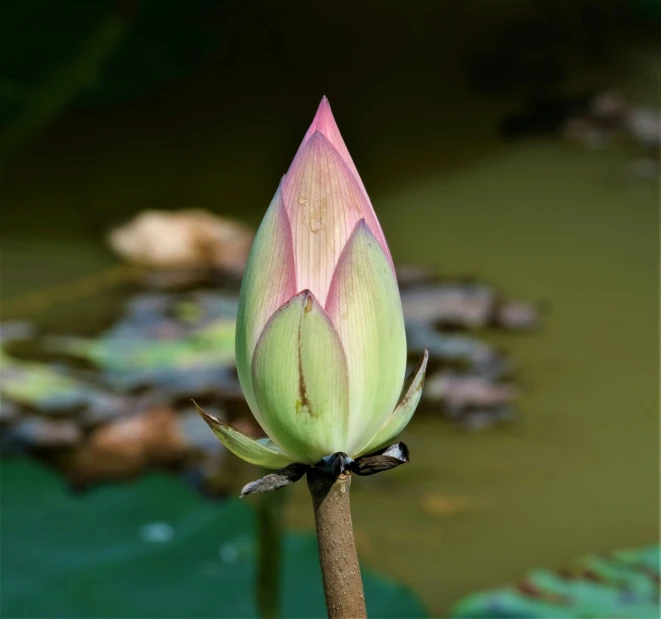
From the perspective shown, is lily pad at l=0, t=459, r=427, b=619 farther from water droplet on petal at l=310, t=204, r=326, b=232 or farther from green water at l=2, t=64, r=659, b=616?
water droplet on petal at l=310, t=204, r=326, b=232

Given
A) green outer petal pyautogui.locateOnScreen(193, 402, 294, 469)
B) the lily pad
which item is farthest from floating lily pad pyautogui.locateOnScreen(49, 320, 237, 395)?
green outer petal pyautogui.locateOnScreen(193, 402, 294, 469)

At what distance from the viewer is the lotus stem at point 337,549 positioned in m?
0.21

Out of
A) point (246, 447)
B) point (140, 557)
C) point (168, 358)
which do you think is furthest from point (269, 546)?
point (168, 358)

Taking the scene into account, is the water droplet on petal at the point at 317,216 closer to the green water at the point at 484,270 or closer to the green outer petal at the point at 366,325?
the green outer petal at the point at 366,325

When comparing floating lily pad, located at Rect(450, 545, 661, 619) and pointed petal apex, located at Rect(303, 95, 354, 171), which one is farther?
floating lily pad, located at Rect(450, 545, 661, 619)

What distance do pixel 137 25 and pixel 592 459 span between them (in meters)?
2.06

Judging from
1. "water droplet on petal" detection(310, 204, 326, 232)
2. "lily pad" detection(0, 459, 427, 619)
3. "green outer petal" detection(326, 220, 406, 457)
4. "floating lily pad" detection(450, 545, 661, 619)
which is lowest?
"green outer petal" detection(326, 220, 406, 457)

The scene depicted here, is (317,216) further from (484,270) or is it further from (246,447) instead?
(484,270)

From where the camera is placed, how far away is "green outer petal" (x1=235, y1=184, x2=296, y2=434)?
228mm

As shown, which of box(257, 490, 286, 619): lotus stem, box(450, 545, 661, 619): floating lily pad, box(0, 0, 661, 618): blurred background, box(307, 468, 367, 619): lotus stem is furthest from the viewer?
box(0, 0, 661, 618): blurred background

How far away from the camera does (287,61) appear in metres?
2.55

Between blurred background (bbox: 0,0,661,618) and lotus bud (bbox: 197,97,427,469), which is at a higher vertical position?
blurred background (bbox: 0,0,661,618)

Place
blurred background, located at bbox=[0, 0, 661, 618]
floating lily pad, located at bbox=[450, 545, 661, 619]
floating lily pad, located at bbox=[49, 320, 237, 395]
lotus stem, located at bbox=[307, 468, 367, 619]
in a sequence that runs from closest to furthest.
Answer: lotus stem, located at bbox=[307, 468, 367, 619], floating lily pad, located at bbox=[450, 545, 661, 619], blurred background, located at bbox=[0, 0, 661, 618], floating lily pad, located at bbox=[49, 320, 237, 395]

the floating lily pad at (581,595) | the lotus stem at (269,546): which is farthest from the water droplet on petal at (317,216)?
the floating lily pad at (581,595)
